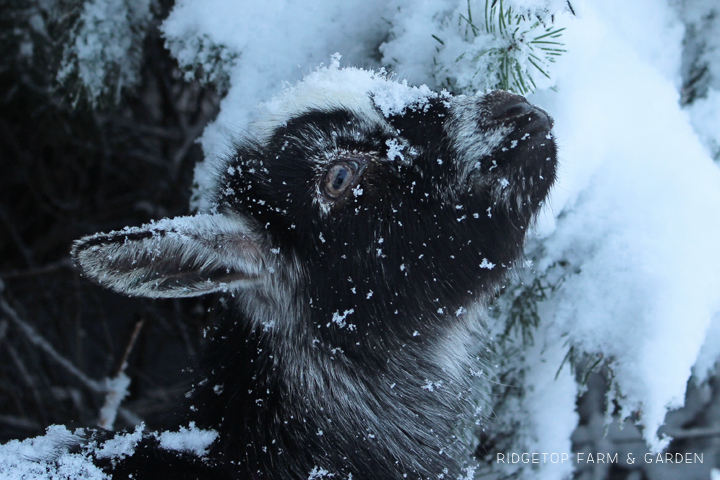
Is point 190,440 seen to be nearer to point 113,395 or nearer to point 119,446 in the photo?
point 119,446

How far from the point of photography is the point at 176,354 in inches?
156

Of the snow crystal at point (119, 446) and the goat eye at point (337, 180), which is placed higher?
the goat eye at point (337, 180)

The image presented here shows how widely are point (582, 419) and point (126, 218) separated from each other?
3033mm

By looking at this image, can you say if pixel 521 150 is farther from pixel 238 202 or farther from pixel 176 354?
pixel 176 354

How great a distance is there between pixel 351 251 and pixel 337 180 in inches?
7.9

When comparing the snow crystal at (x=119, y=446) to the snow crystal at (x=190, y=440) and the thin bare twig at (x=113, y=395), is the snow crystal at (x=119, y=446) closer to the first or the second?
the snow crystal at (x=190, y=440)

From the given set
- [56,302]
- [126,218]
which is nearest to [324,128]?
[126,218]

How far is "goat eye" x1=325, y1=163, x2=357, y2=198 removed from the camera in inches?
64.0

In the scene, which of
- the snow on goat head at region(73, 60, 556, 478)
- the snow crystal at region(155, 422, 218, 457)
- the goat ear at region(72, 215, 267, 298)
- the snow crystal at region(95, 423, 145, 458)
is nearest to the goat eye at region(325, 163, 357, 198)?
the snow on goat head at region(73, 60, 556, 478)

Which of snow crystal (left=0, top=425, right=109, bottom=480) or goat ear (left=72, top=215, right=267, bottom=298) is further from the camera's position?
snow crystal (left=0, top=425, right=109, bottom=480)

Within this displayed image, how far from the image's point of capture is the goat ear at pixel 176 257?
139 cm

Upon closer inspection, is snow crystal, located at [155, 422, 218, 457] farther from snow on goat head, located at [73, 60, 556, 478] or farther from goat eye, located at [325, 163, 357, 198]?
goat eye, located at [325, 163, 357, 198]

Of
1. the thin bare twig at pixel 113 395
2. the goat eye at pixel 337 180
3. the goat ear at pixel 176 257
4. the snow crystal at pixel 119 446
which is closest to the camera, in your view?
the goat ear at pixel 176 257

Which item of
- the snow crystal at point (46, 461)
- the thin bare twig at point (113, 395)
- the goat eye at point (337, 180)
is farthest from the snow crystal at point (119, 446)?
the goat eye at point (337, 180)
